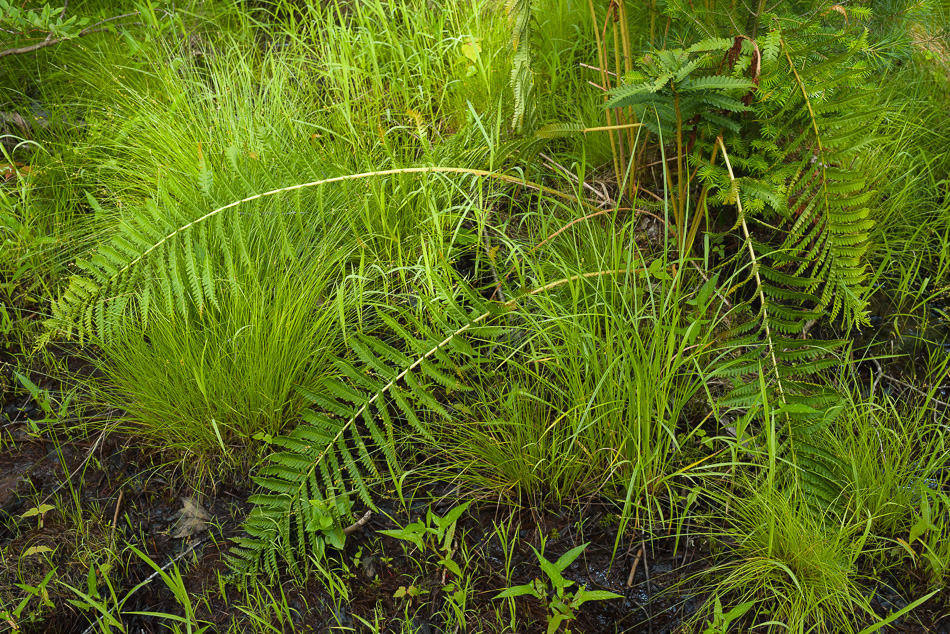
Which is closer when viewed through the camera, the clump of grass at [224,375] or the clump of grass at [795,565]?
the clump of grass at [795,565]

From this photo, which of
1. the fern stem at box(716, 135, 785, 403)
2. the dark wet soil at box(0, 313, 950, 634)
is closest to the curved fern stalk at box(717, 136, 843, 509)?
the fern stem at box(716, 135, 785, 403)

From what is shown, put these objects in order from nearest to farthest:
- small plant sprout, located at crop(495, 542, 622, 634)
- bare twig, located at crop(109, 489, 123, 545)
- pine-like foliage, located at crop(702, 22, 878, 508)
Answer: small plant sprout, located at crop(495, 542, 622, 634) → pine-like foliage, located at crop(702, 22, 878, 508) → bare twig, located at crop(109, 489, 123, 545)

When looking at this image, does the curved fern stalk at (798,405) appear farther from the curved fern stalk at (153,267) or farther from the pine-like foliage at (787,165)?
the curved fern stalk at (153,267)

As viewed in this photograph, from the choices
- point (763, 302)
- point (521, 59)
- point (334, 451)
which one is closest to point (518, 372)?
point (334, 451)

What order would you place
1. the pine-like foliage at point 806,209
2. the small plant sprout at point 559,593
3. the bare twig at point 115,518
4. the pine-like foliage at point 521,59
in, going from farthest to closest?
the pine-like foliage at point 521,59
the bare twig at point 115,518
the pine-like foliage at point 806,209
the small plant sprout at point 559,593

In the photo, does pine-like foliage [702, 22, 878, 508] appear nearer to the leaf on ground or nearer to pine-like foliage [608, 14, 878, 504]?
pine-like foliage [608, 14, 878, 504]

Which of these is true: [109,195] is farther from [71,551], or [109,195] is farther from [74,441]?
[71,551]

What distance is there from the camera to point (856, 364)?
2004mm

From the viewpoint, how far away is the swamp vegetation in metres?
1.55

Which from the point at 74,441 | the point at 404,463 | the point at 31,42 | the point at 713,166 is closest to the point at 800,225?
the point at 713,166

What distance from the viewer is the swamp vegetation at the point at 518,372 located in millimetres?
1552

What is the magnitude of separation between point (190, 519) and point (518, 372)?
0.99 metres

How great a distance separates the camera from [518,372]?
1930mm

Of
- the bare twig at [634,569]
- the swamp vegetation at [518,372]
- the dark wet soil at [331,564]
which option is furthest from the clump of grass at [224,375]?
the bare twig at [634,569]
